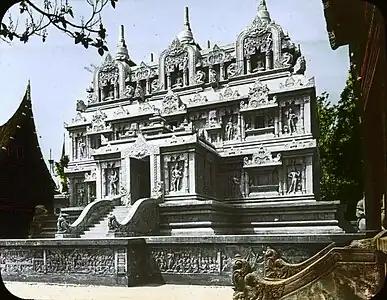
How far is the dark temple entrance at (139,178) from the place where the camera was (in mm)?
5074

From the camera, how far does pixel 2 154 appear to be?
365 centimetres

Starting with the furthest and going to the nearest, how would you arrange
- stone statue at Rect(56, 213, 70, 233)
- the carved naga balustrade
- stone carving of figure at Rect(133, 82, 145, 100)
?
stone carving of figure at Rect(133, 82, 145, 100)
stone statue at Rect(56, 213, 70, 233)
the carved naga balustrade

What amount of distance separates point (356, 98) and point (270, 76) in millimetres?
1823

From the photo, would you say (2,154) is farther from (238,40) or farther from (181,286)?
(238,40)

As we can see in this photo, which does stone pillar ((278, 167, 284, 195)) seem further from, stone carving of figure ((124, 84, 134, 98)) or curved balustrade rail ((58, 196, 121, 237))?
stone carving of figure ((124, 84, 134, 98))

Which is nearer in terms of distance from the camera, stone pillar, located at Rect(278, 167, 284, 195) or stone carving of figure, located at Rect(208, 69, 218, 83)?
stone pillar, located at Rect(278, 167, 284, 195)

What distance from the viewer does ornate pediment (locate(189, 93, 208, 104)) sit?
541 centimetres

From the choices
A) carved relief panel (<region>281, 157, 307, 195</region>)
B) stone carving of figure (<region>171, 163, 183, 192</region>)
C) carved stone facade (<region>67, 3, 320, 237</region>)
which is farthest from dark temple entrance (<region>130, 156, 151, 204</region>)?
carved relief panel (<region>281, 157, 307, 195</region>)

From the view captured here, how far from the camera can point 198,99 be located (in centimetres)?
543

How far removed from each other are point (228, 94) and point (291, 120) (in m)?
0.83

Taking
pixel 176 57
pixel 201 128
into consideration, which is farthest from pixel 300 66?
pixel 201 128

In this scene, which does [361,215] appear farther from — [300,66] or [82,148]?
[82,148]

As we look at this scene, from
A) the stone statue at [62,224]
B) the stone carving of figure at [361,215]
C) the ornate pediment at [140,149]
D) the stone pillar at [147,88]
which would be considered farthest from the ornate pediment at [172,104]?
the stone carving of figure at [361,215]

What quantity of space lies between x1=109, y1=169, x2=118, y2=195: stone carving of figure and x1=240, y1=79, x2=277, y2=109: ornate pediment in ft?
5.21
